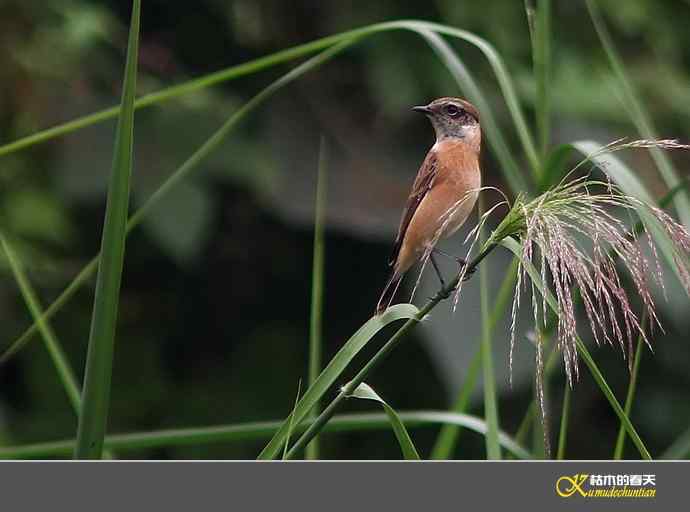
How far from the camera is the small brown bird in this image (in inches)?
80.0

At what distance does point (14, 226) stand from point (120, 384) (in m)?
1.03

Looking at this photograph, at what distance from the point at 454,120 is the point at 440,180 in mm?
170

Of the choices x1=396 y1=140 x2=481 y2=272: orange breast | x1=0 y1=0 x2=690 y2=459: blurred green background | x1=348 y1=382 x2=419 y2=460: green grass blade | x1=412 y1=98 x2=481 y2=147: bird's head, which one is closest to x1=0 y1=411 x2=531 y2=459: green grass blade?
x1=348 y1=382 x2=419 y2=460: green grass blade

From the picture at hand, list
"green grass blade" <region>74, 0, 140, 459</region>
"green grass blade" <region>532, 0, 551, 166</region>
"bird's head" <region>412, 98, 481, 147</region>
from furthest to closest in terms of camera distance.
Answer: "bird's head" <region>412, 98, 481, 147</region> < "green grass blade" <region>532, 0, 551, 166</region> < "green grass blade" <region>74, 0, 140, 459</region>

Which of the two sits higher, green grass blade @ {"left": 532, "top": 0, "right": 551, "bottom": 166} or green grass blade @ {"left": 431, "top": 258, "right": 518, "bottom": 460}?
green grass blade @ {"left": 532, "top": 0, "right": 551, "bottom": 166}

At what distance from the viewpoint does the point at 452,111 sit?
2223 millimetres

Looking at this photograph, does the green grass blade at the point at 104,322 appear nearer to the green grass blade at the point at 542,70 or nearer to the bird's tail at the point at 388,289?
the bird's tail at the point at 388,289

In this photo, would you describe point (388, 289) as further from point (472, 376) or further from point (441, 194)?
point (472, 376)

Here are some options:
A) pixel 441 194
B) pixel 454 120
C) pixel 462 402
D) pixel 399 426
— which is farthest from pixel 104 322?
pixel 454 120

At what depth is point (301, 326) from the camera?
192 inches

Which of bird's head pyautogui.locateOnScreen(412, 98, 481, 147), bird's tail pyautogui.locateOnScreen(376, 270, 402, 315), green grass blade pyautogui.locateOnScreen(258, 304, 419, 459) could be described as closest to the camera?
green grass blade pyautogui.locateOnScreen(258, 304, 419, 459)

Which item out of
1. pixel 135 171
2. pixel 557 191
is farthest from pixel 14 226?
pixel 557 191

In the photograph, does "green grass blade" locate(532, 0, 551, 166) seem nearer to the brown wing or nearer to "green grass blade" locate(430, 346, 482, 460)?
"green grass blade" locate(430, 346, 482, 460)

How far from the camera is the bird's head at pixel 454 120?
219 cm
